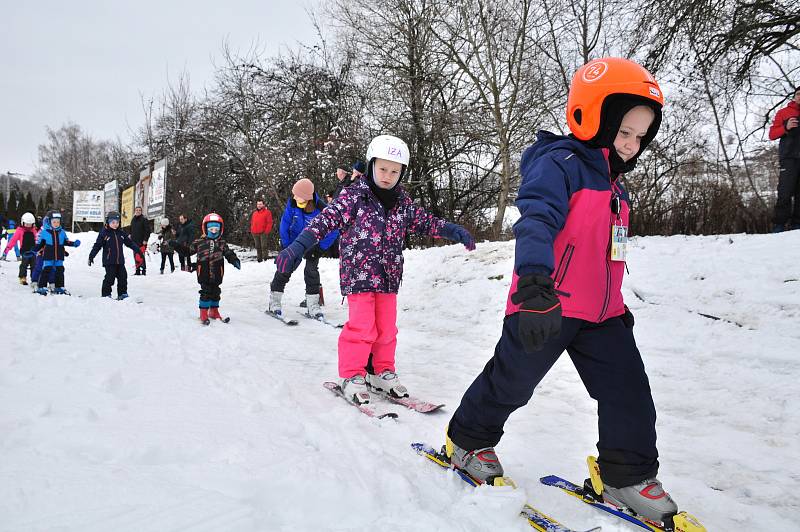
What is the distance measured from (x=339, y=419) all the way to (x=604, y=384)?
1.58 meters

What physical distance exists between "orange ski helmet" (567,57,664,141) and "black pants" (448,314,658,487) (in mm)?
853

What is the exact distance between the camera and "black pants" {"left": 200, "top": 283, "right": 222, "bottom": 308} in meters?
6.46

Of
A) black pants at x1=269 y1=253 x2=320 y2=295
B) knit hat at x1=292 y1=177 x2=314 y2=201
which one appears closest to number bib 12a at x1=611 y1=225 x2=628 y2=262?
knit hat at x1=292 y1=177 x2=314 y2=201

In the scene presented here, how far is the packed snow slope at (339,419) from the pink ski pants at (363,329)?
0.97ft

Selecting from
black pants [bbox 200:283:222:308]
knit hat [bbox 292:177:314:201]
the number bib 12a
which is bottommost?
black pants [bbox 200:283:222:308]

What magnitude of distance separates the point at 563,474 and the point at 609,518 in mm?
521

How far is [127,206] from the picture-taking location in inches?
1003

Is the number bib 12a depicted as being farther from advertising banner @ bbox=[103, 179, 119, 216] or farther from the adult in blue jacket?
advertising banner @ bbox=[103, 179, 119, 216]

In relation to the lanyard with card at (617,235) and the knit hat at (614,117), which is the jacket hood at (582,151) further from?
the lanyard with card at (617,235)

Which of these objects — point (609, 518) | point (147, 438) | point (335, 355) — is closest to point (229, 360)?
point (335, 355)

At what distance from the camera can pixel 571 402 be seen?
3811 mm

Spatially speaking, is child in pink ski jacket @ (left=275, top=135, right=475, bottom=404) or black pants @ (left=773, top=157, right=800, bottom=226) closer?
child in pink ski jacket @ (left=275, top=135, right=475, bottom=404)

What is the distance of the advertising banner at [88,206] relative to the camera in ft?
88.4

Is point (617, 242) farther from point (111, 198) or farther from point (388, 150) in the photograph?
point (111, 198)
